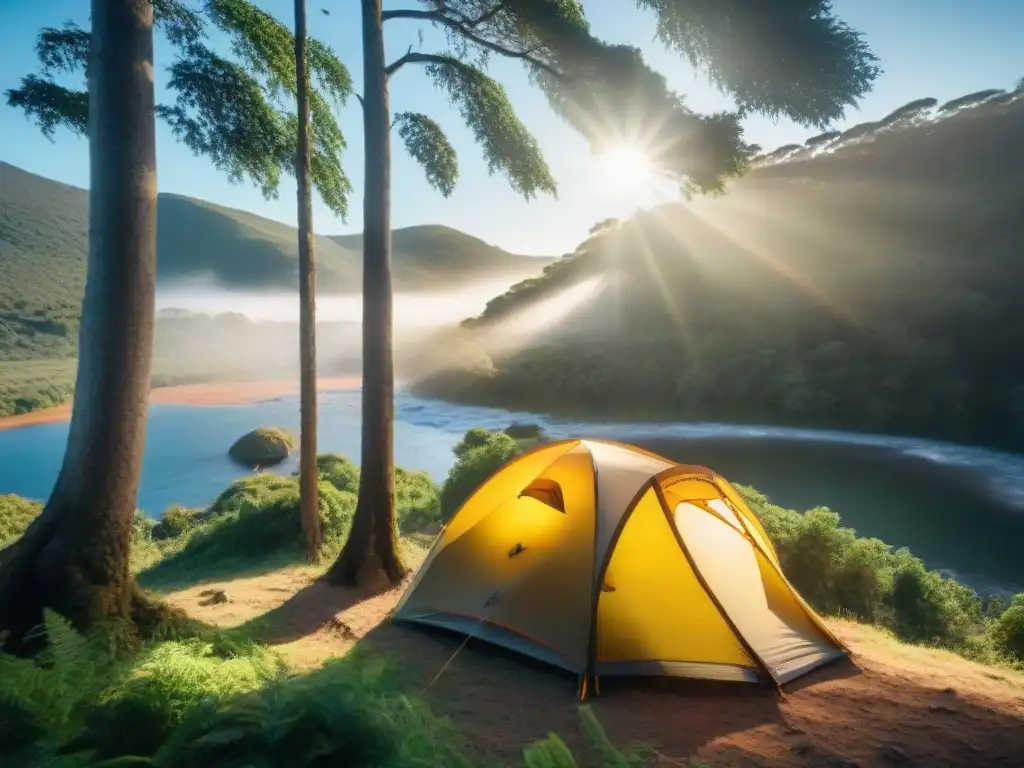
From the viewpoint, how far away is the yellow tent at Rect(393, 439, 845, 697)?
6.00 metres

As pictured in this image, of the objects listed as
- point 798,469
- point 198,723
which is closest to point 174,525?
point 198,723

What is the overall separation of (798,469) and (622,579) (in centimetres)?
3976

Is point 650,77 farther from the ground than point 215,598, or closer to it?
farther from the ground

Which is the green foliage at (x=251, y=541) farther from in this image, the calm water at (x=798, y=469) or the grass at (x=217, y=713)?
the calm water at (x=798, y=469)

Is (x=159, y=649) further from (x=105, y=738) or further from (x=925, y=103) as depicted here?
(x=925, y=103)

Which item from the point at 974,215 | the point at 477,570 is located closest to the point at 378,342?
the point at 477,570

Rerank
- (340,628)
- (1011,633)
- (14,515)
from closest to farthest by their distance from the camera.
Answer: (340,628) → (1011,633) → (14,515)

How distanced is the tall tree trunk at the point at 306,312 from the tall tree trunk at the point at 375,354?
2.26 metres

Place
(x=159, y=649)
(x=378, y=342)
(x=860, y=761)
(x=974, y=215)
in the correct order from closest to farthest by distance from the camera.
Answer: (x=159, y=649) < (x=860, y=761) < (x=378, y=342) < (x=974, y=215)

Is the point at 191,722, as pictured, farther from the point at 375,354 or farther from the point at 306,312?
the point at 306,312

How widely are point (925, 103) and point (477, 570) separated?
3512 inches

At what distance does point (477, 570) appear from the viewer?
7012 millimetres

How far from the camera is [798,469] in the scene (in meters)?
41.5

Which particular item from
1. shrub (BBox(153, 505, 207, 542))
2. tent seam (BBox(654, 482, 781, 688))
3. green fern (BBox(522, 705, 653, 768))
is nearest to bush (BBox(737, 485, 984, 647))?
tent seam (BBox(654, 482, 781, 688))
